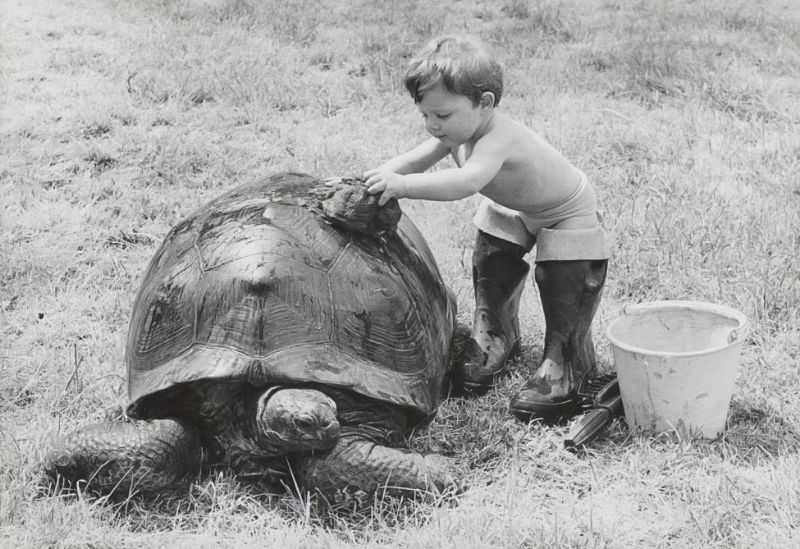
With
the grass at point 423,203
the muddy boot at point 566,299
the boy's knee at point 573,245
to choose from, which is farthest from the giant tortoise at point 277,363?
the boy's knee at point 573,245

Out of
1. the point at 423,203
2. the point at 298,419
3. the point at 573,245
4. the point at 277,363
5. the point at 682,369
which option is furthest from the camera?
the point at 423,203

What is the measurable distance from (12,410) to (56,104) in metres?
4.08

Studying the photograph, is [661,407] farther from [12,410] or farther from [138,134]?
[138,134]

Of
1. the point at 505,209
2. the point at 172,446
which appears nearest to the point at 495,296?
the point at 505,209

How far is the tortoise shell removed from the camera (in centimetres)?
321

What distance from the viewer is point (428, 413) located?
3.52m

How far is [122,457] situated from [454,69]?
1794 millimetres

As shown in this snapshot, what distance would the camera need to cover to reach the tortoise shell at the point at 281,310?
10.5 feet

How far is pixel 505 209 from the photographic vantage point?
4.27m

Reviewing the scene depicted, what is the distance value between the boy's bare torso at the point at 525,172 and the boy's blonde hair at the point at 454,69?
23 cm

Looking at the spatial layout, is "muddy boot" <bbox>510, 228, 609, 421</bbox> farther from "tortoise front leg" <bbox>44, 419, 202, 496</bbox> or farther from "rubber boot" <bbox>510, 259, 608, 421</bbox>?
"tortoise front leg" <bbox>44, 419, 202, 496</bbox>

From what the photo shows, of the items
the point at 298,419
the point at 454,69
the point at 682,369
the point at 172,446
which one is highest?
the point at 454,69

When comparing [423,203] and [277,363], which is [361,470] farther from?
[423,203]

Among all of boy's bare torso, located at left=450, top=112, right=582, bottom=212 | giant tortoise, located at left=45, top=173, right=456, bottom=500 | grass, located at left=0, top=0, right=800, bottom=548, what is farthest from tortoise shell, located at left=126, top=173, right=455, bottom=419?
boy's bare torso, located at left=450, top=112, right=582, bottom=212
